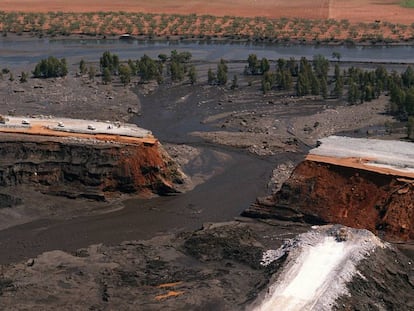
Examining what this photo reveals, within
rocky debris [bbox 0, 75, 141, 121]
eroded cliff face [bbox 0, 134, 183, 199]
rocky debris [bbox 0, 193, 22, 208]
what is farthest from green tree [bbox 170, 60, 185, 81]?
rocky debris [bbox 0, 193, 22, 208]

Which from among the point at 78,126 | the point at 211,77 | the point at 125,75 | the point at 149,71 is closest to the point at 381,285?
the point at 78,126

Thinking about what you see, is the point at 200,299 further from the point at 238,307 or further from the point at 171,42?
the point at 171,42

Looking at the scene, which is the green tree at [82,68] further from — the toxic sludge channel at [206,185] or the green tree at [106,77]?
the green tree at [106,77]

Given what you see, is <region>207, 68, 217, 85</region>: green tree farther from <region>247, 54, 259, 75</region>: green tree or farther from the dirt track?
the dirt track

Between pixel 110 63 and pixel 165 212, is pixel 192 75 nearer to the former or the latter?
pixel 110 63

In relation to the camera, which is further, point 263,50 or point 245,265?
point 263,50

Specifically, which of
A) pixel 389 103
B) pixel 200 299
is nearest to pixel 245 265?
pixel 200 299
